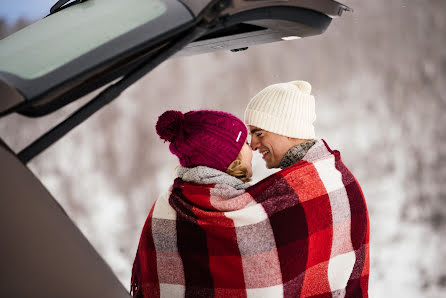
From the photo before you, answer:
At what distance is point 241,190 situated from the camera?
1265 mm

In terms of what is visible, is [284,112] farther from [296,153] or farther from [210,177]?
[210,177]

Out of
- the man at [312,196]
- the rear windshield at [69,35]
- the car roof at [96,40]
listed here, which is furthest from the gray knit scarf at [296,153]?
the rear windshield at [69,35]

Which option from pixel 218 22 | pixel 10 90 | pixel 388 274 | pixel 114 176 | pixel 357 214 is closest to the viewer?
pixel 10 90

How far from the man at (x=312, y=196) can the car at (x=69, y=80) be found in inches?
24.5

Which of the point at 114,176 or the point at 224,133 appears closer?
the point at 224,133

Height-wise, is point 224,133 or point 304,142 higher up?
point 224,133

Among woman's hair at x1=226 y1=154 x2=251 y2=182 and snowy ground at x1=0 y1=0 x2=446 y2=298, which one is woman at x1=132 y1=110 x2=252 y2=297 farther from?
snowy ground at x1=0 y1=0 x2=446 y2=298

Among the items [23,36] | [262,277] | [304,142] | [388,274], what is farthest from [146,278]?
[388,274]

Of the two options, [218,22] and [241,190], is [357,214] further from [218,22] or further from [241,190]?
[218,22]

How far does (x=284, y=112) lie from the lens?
1.40 m

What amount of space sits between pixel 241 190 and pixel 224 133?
15 cm

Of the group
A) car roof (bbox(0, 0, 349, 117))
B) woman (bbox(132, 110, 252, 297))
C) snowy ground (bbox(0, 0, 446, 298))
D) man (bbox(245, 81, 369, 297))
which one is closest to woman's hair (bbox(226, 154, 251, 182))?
woman (bbox(132, 110, 252, 297))

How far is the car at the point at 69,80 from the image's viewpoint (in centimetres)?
50

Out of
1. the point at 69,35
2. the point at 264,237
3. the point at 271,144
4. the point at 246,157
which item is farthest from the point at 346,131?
the point at 69,35
